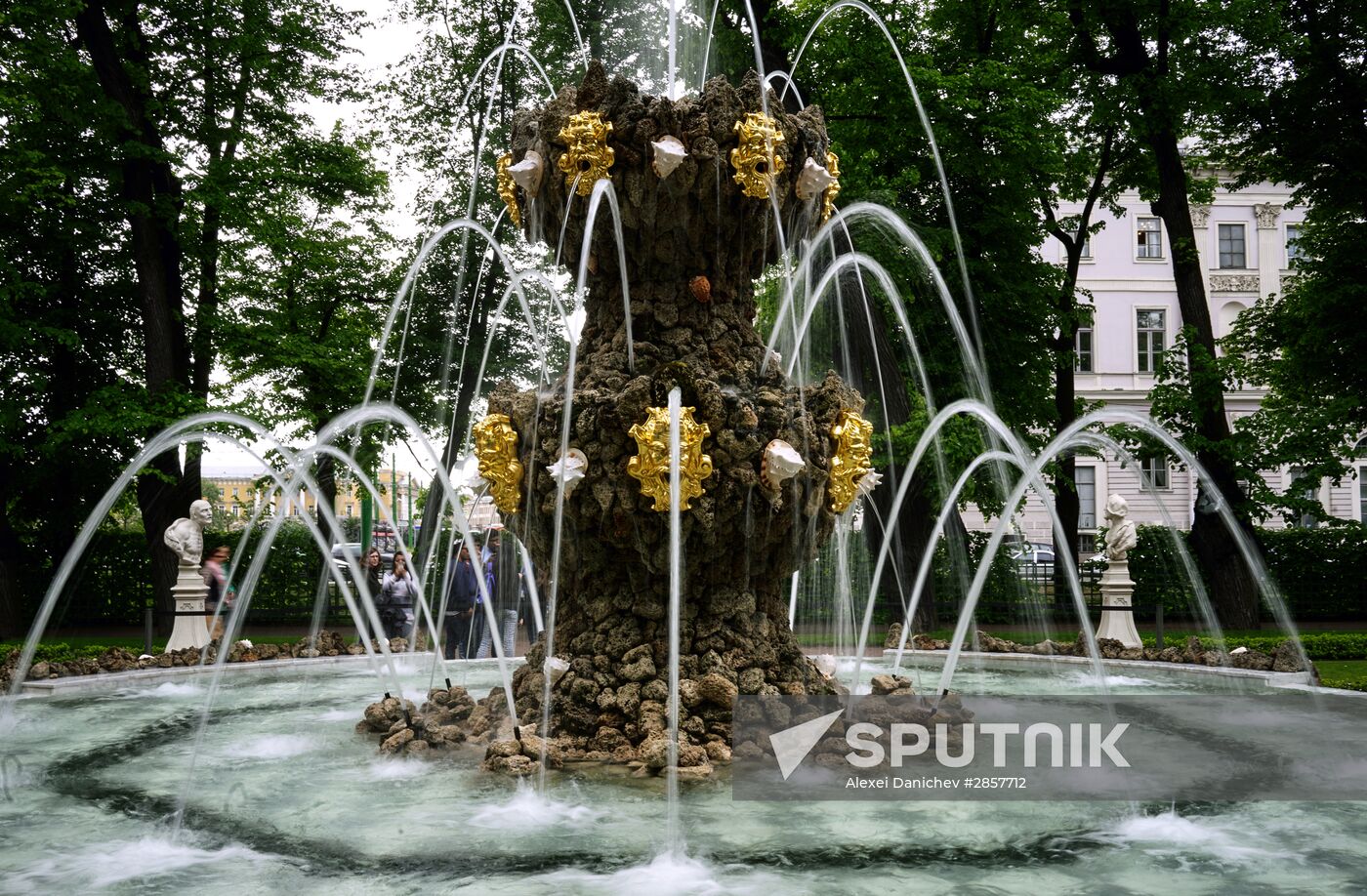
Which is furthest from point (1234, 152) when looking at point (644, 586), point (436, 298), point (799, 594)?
point (644, 586)

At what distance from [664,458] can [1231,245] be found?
46.8m

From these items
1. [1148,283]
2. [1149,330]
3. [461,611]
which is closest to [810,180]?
[461,611]

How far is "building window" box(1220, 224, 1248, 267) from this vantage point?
46.0 m

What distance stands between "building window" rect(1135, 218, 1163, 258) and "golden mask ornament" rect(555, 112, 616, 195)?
4343 cm

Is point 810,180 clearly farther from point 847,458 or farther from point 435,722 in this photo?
point 435,722

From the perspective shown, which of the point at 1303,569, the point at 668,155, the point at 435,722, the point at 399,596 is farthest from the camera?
the point at 1303,569

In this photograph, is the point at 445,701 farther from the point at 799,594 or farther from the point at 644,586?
the point at 799,594

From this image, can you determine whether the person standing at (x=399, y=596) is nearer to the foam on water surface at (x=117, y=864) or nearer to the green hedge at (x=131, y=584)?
the green hedge at (x=131, y=584)

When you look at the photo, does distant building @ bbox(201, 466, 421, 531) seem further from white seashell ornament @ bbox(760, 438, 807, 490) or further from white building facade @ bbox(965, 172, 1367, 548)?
white building facade @ bbox(965, 172, 1367, 548)

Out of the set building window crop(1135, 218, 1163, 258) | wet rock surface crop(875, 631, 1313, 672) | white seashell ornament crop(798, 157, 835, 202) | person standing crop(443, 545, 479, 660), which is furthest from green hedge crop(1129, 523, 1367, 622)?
building window crop(1135, 218, 1163, 258)

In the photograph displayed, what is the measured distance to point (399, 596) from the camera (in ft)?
47.5

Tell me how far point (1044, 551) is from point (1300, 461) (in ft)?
53.8

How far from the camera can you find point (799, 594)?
19.2 metres

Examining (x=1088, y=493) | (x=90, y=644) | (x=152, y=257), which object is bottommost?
(x=90, y=644)
